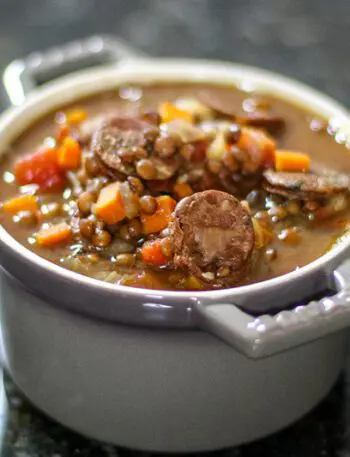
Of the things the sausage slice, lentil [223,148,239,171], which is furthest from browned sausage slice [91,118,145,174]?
lentil [223,148,239,171]

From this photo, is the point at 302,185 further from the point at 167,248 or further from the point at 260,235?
the point at 167,248

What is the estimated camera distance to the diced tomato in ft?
3.87

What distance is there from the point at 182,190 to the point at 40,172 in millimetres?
183

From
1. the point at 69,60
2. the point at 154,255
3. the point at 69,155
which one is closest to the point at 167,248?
the point at 154,255

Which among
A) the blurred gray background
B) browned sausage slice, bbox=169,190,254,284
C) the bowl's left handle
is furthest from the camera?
the blurred gray background

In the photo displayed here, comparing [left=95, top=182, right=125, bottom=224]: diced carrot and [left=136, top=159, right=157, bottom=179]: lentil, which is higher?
[left=136, top=159, right=157, bottom=179]: lentil

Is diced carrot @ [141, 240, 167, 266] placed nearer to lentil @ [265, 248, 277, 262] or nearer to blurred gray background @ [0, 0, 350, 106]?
lentil @ [265, 248, 277, 262]

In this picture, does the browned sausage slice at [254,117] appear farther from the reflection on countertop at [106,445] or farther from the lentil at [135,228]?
the reflection on countertop at [106,445]

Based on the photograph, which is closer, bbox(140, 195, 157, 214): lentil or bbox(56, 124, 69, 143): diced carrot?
bbox(140, 195, 157, 214): lentil

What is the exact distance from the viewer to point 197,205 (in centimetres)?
103

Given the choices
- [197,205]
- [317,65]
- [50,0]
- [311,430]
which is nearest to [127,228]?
[197,205]

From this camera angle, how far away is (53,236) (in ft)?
3.57

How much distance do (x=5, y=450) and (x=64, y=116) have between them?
0.45 meters

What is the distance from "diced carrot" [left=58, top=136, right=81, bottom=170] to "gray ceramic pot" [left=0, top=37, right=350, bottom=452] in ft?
0.54
